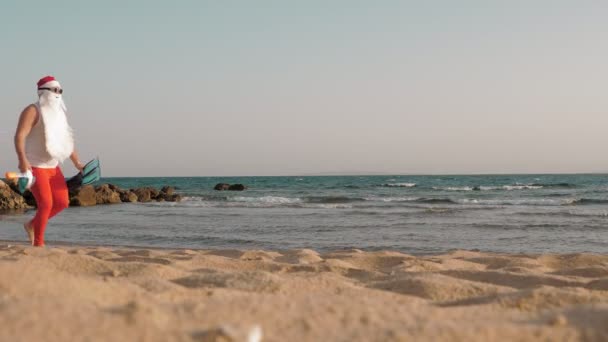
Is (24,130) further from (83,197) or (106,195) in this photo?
(106,195)

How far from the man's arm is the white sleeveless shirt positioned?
1.9 inches

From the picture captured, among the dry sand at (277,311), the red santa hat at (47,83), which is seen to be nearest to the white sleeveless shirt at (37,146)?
the red santa hat at (47,83)

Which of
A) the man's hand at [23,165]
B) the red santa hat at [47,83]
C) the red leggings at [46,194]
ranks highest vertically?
the red santa hat at [47,83]

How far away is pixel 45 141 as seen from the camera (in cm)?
447

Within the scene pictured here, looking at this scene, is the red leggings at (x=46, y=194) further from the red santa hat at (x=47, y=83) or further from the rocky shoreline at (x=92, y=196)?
the rocky shoreline at (x=92, y=196)

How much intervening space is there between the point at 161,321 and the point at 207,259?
343cm

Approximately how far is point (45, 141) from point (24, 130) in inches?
8.2

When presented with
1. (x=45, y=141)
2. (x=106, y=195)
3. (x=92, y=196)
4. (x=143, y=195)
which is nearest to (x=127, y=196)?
(x=143, y=195)

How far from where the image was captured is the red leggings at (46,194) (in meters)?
4.53

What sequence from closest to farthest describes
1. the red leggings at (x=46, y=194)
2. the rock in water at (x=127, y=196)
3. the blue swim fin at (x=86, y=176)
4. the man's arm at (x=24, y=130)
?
the man's arm at (x=24, y=130)
the red leggings at (x=46, y=194)
the blue swim fin at (x=86, y=176)
the rock in water at (x=127, y=196)

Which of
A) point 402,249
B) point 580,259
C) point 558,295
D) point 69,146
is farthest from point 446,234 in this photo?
point 558,295

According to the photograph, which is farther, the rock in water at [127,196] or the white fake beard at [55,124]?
the rock in water at [127,196]

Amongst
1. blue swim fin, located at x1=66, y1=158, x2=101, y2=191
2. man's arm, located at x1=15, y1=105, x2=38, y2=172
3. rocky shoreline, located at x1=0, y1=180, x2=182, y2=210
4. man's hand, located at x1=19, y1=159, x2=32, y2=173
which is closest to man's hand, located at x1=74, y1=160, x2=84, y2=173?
blue swim fin, located at x1=66, y1=158, x2=101, y2=191

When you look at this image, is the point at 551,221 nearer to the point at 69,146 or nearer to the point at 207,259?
the point at 207,259
